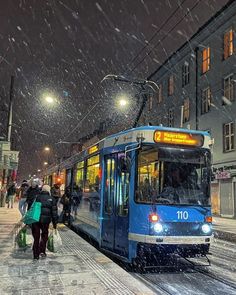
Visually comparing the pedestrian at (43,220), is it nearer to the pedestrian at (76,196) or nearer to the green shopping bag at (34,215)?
the green shopping bag at (34,215)

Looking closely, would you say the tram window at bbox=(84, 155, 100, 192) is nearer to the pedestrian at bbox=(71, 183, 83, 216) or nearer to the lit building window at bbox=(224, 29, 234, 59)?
the pedestrian at bbox=(71, 183, 83, 216)

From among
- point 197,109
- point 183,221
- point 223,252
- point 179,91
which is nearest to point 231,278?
point 183,221

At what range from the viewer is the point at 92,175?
12.1 meters

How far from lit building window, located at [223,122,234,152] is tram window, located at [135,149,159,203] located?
20.6 metres

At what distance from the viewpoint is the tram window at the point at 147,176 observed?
27.9ft

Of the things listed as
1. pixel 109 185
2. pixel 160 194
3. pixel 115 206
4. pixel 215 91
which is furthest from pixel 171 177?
pixel 215 91

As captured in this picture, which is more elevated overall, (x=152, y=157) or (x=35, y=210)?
(x=152, y=157)

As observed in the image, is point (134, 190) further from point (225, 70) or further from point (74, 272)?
point (225, 70)

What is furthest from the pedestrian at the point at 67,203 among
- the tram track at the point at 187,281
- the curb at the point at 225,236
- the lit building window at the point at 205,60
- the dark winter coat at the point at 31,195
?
the lit building window at the point at 205,60

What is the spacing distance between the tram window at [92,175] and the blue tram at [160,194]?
1562 mm

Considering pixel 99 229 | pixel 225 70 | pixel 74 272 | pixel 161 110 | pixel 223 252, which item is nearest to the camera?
pixel 74 272

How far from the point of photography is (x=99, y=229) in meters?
10.5

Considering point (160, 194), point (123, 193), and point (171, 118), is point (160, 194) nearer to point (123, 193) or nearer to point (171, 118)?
point (123, 193)

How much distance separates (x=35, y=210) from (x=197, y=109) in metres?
27.0
